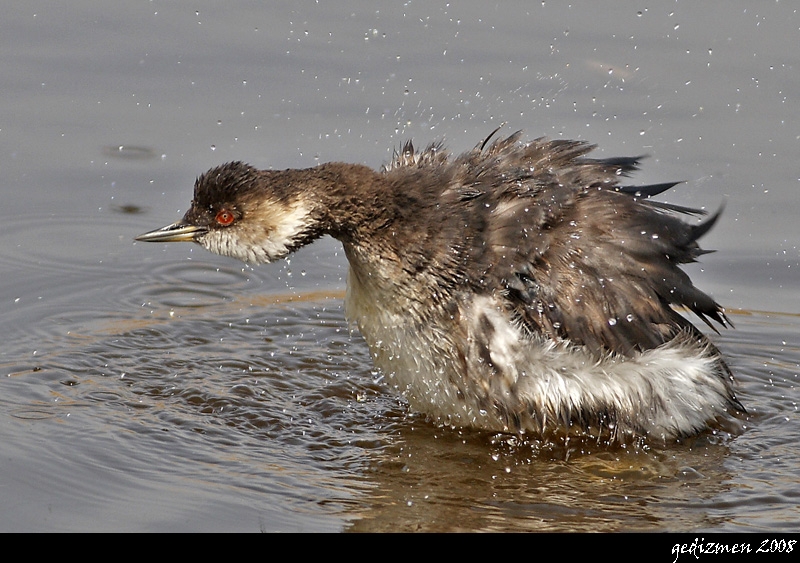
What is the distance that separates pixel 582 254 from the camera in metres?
7.88

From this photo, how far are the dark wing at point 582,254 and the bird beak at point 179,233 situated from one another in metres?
1.66

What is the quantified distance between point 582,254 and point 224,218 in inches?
86.5

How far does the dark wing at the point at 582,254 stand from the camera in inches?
306

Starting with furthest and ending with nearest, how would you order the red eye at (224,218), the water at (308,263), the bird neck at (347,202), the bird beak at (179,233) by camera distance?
A: the bird beak at (179,233) → the red eye at (224,218) → the bird neck at (347,202) → the water at (308,263)

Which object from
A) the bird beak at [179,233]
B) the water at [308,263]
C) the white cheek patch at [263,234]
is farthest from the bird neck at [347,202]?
the water at [308,263]

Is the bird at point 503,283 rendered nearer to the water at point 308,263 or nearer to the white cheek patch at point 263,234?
the white cheek patch at point 263,234

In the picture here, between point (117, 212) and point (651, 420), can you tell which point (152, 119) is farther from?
point (651, 420)

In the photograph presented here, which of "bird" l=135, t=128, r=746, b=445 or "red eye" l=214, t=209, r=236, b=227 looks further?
"red eye" l=214, t=209, r=236, b=227

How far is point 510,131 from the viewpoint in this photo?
37.5ft

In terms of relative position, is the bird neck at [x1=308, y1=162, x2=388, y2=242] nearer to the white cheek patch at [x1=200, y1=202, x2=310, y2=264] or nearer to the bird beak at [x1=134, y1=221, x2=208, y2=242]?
the white cheek patch at [x1=200, y1=202, x2=310, y2=264]

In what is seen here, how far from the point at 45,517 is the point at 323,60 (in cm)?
658

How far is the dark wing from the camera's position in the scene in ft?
25.5

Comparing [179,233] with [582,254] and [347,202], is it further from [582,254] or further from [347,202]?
[582,254]

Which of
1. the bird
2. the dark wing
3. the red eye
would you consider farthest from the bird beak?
the dark wing
